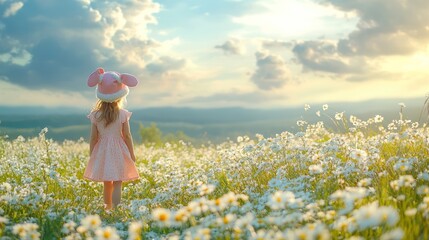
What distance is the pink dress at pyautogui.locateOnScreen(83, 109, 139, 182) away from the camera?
960 cm

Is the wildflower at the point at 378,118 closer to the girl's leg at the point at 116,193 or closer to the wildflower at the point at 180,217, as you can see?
the girl's leg at the point at 116,193

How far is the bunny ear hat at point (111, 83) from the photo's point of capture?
954 cm

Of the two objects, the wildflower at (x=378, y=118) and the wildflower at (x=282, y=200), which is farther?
the wildflower at (x=378, y=118)

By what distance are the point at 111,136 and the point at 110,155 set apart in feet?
1.13

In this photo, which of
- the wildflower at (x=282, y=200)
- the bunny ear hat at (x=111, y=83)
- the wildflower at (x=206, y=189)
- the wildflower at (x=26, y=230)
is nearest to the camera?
the wildflower at (x=282, y=200)

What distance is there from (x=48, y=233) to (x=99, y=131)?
3.02m

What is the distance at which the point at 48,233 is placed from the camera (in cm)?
700

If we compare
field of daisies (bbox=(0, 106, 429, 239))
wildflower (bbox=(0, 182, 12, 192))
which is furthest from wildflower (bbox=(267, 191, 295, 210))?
wildflower (bbox=(0, 182, 12, 192))

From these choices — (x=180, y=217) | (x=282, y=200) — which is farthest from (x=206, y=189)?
(x=282, y=200)

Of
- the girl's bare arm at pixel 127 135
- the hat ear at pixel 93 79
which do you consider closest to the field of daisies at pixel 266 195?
the girl's bare arm at pixel 127 135

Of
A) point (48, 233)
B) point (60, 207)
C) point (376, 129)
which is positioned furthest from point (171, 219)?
point (376, 129)

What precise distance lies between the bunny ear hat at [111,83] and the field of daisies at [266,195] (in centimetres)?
120

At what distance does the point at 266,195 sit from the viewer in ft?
22.5

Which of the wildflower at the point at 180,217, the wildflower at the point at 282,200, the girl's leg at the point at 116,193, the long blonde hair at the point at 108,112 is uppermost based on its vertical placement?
the long blonde hair at the point at 108,112
